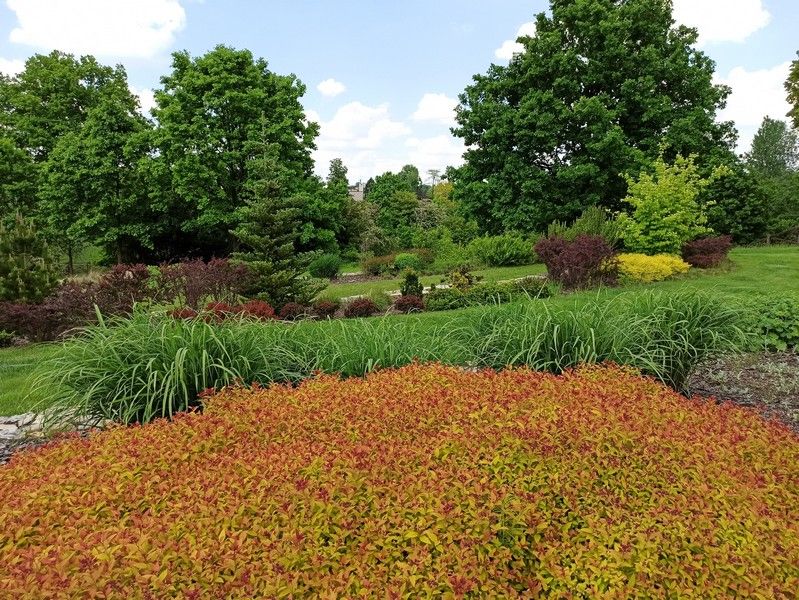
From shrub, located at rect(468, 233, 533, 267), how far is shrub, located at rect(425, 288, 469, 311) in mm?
7538

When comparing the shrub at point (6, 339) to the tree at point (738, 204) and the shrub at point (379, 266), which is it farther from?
the tree at point (738, 204)

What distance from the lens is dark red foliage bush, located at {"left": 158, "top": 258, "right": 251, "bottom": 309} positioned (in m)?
9.10

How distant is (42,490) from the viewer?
7.07ft

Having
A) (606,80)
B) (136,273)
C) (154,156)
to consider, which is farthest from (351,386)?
(154,156)

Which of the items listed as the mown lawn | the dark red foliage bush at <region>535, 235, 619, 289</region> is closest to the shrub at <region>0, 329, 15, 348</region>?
the mown lawn

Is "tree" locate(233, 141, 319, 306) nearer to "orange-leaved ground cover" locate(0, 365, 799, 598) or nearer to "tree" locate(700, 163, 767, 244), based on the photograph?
"orange-leaved ground cover" locate(0, 365, 799, 598)

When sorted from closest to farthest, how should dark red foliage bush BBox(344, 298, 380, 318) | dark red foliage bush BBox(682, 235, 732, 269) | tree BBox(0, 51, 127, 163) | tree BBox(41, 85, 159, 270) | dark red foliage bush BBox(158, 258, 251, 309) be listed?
1. dark red foliage bush BBox(158, 258, 251, 309)
2. dark red foliage bush BBox(344, 298, 380, 318)
3. dark red foliage bush BBox(682, 235, 732, 269)
4. tree BBox(41, 85, 159, 270)
5. tree BBox(0, 51, 127, 163)

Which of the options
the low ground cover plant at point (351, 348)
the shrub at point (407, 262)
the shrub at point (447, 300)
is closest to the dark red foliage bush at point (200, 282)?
the shrub at point (447, 300)

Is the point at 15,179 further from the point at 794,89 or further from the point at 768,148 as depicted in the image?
the point at 768,148

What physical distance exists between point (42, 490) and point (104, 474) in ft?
0.74

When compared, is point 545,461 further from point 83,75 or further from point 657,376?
point 83,75

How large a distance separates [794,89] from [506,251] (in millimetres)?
19637

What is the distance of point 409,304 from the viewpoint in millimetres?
10320

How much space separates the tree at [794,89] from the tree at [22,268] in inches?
1218
